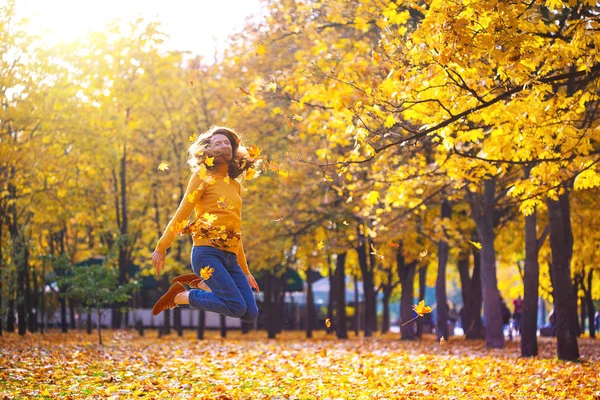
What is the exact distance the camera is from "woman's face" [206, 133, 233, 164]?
25.0 ft

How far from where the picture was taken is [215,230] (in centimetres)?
748

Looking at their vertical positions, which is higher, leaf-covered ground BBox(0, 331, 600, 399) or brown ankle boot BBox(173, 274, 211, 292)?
brown ankle boot BBox(173, 274, 211, 292)

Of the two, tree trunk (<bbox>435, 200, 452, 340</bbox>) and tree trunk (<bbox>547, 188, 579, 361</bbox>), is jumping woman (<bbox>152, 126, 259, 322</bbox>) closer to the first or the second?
tree trunk (<bbox>547, 188, 579, 361</bbox>)

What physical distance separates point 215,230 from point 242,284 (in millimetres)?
549

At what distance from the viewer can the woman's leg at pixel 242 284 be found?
7521mm

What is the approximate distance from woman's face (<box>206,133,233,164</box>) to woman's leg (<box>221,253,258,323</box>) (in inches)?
32.6

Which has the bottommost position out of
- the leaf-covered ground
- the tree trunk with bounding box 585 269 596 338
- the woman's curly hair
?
the leaf-covered ground

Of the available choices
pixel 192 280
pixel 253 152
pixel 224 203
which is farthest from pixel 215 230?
pixel 253 152

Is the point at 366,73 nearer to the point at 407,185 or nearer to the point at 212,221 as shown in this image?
the point at 407,185

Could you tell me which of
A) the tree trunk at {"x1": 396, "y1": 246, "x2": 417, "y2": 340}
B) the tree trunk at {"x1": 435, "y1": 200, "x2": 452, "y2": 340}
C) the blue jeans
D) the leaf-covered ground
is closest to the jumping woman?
the blue jeans

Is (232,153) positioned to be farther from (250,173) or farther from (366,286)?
(366,286)

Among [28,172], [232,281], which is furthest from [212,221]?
[28,172]

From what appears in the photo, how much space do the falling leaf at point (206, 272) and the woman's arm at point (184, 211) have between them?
0.37 m

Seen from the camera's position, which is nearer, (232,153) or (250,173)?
(232,153)
